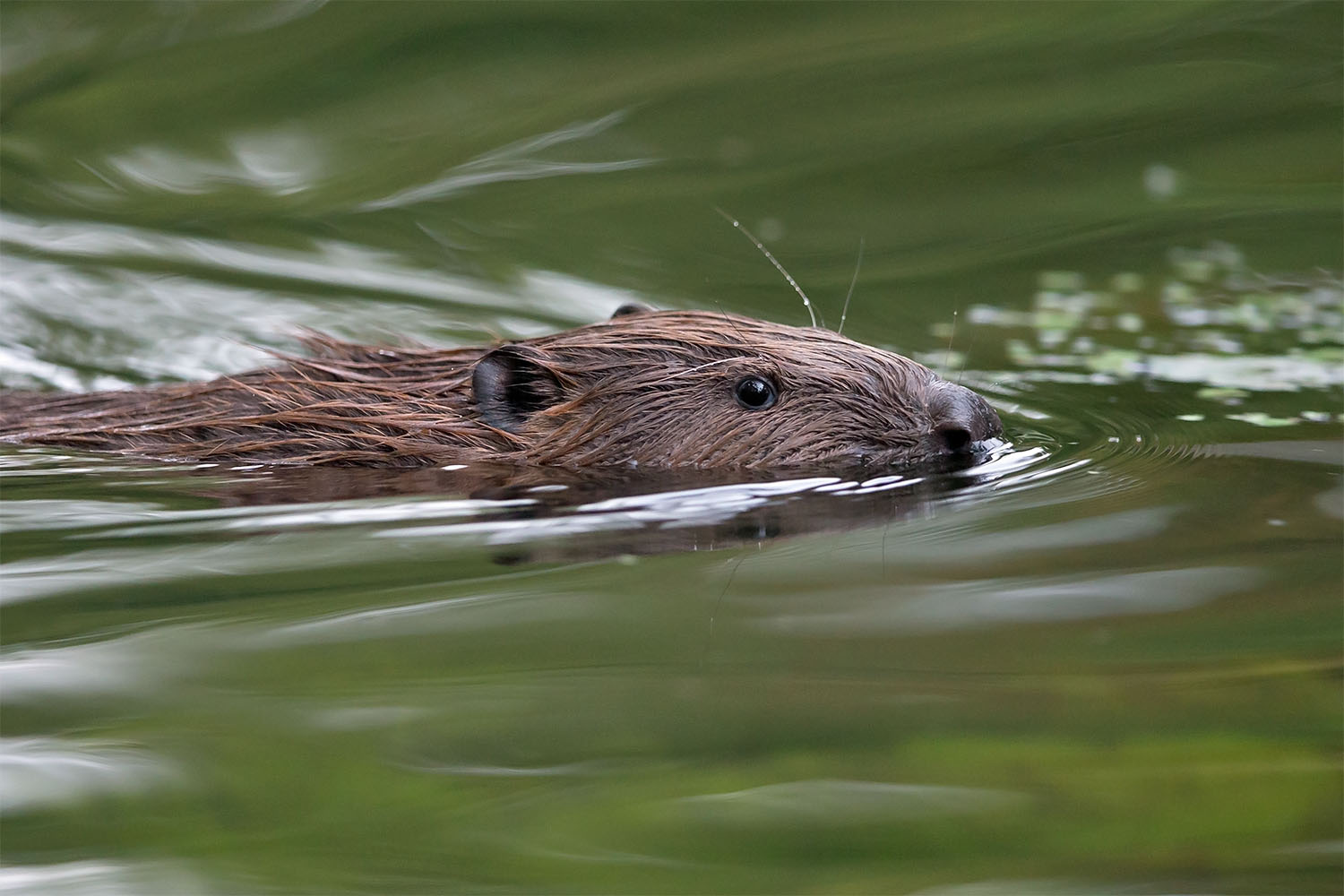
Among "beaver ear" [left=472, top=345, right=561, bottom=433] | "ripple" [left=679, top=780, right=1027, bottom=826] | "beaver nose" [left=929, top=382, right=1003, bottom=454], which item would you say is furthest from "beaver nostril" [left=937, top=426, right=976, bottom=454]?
"ripple" [left=679, top=780, right=1027, bottom=826]

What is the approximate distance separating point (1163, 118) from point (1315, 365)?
262 centimetres

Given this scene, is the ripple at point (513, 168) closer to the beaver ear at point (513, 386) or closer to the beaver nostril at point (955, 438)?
the beaver ear at point (513, 386)

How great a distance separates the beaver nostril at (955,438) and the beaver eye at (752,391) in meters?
0.46

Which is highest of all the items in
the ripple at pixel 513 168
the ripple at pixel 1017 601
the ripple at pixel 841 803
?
the ripple at pixel 513 168

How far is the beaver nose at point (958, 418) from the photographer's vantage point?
406 centimetres

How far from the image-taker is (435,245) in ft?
23.4

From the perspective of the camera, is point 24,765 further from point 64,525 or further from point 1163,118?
point 1163,118

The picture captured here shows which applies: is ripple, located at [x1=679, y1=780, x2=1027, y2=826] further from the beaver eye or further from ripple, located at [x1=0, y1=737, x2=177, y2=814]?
the beaver eye

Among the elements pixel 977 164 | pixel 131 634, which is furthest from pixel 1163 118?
pixel 131 634

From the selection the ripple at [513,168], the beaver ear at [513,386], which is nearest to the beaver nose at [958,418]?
the beaver ear at [513,386]

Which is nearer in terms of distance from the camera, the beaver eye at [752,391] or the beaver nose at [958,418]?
the beaver nose at [958,418]

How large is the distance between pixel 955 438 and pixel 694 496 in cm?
74

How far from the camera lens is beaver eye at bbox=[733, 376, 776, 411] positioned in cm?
420

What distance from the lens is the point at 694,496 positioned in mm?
3766
